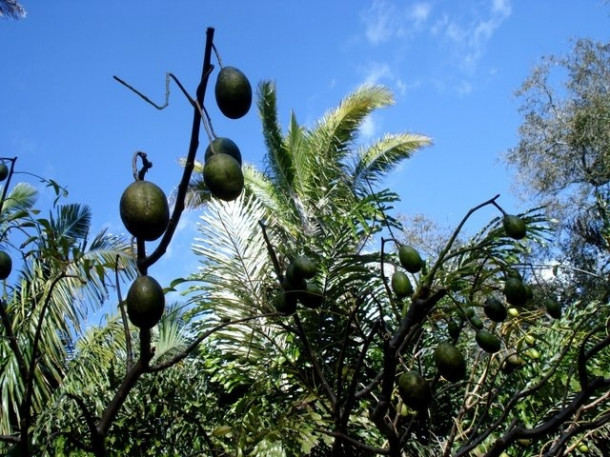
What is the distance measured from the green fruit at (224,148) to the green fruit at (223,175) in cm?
4

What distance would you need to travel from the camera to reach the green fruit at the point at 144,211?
983 mm

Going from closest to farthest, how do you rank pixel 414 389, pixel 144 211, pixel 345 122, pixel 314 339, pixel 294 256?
pixel 144 211
pixel 414 389
pixel 294 256
pixel 314 339
pixel 345 122

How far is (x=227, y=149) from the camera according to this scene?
118 centimetres

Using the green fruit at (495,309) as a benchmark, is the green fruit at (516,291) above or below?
above

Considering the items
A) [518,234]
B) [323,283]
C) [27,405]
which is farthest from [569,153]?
[27,405]

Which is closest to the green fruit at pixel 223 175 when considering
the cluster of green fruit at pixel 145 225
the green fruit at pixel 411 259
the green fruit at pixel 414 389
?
the cluster of green fruit at pixel 145 225

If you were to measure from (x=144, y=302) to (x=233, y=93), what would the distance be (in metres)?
0.43

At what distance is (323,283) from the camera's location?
5.41 metres

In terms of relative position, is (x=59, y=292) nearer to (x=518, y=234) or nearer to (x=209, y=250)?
(x=209, y=250)

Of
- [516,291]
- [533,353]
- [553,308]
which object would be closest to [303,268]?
[516,291]

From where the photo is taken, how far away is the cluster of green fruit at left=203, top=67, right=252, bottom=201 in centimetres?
110

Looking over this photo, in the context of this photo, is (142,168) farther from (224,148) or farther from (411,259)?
(411,259)

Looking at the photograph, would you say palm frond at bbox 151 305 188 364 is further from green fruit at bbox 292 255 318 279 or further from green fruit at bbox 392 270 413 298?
green fruit at bbox 292 255 318 279

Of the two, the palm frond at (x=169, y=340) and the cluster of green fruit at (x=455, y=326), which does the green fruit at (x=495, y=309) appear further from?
the palm frond at (x=169, y=340)
